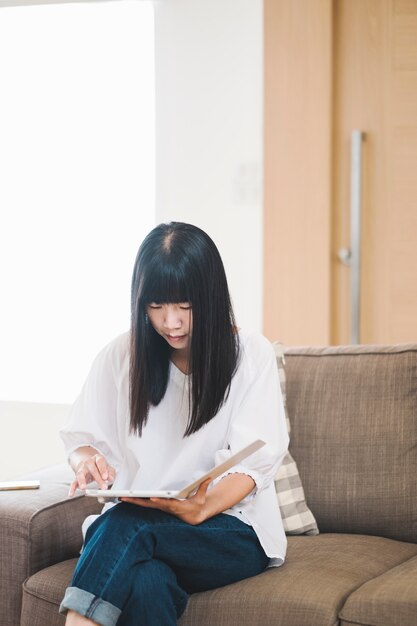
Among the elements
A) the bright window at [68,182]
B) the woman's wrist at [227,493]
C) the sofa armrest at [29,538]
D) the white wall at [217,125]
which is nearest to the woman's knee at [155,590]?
the woman's wrist at [227,493]

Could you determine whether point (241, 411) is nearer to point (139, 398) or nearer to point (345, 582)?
point (139, 398)

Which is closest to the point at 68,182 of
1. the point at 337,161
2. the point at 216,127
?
the point at 216,127

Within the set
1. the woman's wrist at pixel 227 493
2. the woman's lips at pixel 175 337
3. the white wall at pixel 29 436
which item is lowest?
the white wall at pixel 29 436

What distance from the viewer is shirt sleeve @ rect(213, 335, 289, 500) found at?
1945 mm

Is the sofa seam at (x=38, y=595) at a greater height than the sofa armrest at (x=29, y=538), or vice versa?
the sofa armrest at (x=29, y=538)

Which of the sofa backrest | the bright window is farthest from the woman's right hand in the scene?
the bright window

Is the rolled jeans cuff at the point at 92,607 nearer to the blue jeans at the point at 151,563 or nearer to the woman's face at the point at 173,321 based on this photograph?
the blue jeans at the point at 151,563

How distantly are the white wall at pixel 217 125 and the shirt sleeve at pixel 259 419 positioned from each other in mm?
1639

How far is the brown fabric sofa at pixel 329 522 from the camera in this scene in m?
1.82

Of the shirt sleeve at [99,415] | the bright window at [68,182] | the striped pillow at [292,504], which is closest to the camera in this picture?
the shirt sleeve at [99,415]

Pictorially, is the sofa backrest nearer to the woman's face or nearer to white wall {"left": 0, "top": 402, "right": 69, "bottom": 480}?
the woman's face

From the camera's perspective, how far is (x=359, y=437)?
2.34 metres

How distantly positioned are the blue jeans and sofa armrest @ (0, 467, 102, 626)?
7.4 inches

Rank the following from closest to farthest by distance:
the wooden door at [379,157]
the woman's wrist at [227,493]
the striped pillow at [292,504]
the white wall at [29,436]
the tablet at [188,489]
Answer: the tablet at [188,489]
the woman's wrist at [227,493]
the striped pillow at [292,504]
the wooden door at [379,157]
the white wall at [29,436]
